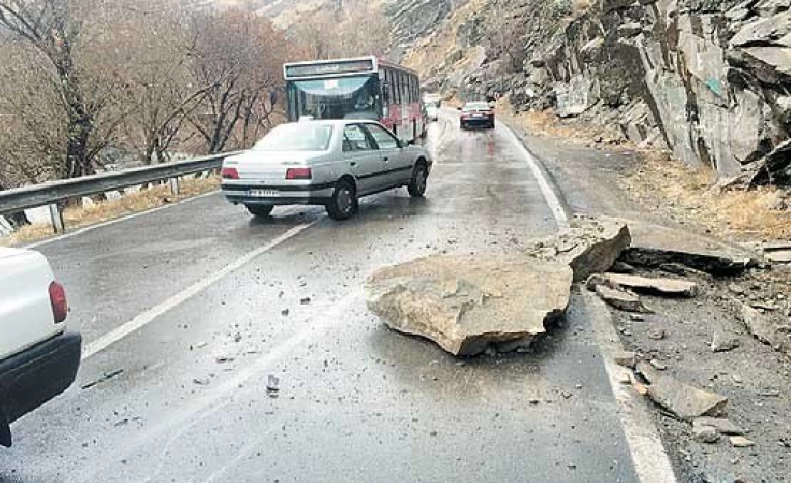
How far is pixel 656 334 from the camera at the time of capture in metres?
5.79

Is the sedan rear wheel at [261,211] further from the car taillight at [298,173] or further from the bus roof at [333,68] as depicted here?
the bus roof at [333,68]

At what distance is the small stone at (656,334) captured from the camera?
5.72 metres

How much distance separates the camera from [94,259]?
9.06 metres

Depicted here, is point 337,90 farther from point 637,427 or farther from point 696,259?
point 637,427

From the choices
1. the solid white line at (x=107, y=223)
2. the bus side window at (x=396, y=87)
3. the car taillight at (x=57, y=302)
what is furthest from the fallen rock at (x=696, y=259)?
the bus side window at (x=396, y=87)

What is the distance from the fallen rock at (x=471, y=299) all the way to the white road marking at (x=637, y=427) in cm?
48

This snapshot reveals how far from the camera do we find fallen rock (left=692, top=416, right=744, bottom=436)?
413cm

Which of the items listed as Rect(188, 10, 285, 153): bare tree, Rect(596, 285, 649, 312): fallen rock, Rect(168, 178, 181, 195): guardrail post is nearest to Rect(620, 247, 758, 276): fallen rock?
Rect(596, 285, 649, 312): fallen rock

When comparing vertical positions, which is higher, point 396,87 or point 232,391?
point 396,87

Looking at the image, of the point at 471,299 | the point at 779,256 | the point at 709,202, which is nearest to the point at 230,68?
the point at 709,202

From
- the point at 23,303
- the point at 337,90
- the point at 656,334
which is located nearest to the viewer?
the point at 23,303

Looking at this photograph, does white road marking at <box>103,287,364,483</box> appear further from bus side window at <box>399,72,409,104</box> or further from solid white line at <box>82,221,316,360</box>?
bus side window at <box>399,72,409,104</box>

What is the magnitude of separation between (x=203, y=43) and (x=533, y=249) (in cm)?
2147

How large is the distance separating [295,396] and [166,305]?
261cm
